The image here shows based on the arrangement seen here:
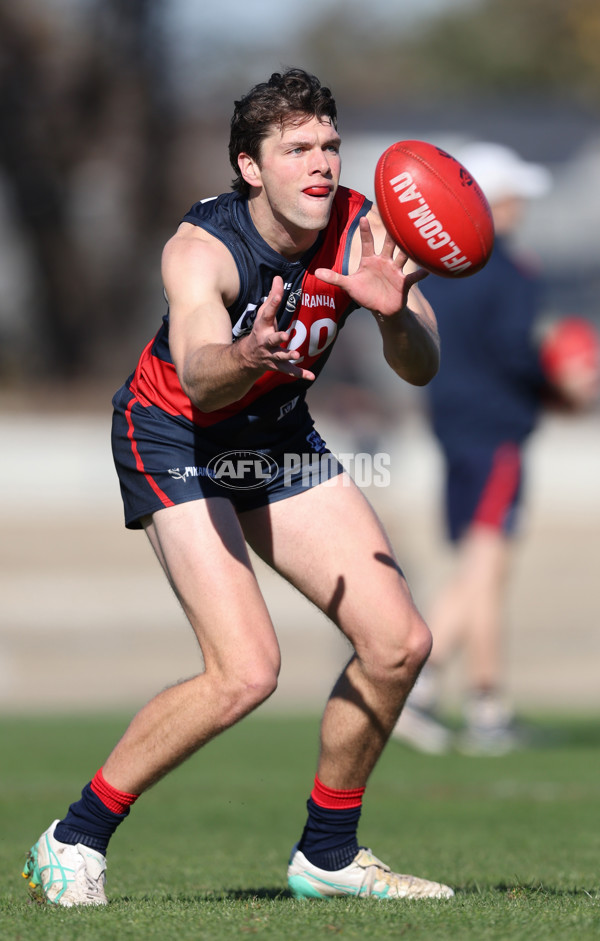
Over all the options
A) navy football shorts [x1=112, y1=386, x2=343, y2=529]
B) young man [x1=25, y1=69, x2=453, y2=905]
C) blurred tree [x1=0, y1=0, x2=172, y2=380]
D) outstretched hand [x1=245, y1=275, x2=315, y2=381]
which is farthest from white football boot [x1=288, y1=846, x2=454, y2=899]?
blurred tree [x1=0, y1=0, x2=172, y2=380]

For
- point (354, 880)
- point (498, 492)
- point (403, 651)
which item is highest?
point (403, 651)

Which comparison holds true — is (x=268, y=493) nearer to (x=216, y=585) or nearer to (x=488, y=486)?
(x=216, y=585)

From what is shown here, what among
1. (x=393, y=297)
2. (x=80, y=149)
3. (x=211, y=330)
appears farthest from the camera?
(x=80, y=149)

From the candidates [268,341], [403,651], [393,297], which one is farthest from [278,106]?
[403,651]

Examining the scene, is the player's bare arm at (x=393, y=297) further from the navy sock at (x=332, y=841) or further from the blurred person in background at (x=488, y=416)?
the blurred person in background at (x=488, y=416)

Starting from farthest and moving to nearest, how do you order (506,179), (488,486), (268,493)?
1. (488,486)
2. (506,179)
3. (268,493)

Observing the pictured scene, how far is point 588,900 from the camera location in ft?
12.1

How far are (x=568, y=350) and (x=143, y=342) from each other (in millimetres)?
23041

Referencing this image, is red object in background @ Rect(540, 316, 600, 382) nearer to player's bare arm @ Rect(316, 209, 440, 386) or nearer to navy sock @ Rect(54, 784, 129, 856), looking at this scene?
player's bare arm @ Rect(316, 209, 440, 386)

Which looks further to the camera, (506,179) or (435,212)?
(506,179)

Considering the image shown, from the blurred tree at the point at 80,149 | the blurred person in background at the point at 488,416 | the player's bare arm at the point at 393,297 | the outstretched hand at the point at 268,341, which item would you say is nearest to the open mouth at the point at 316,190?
the player's bare arm at the point at 393,297

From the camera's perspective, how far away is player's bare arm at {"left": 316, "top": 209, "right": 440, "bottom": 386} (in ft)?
12.3

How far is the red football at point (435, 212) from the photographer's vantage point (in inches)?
152

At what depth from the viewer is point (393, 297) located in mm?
3754
